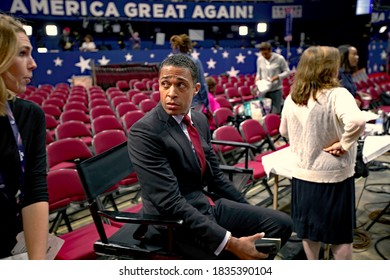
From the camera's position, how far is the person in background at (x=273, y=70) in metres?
6.35

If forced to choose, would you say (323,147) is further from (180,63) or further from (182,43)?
(182,43)

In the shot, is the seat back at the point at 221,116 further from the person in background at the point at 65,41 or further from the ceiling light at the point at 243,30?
the ceiling light at the point at 243,30

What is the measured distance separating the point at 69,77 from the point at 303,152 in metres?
13.0

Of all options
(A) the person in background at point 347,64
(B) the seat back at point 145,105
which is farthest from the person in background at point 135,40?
(A) the person in background at point 347,64

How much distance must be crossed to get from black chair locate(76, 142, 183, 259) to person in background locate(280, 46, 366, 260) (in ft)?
3.10

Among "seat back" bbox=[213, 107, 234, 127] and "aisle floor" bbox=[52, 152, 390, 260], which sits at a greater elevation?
"seat back" bbox=[213, 107, 234, 127]

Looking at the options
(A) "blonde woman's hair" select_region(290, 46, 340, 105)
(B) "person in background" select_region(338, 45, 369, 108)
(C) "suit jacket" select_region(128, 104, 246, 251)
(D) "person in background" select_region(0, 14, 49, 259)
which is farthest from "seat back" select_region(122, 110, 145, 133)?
(D) "person in background" select_region(0, 14, 49, 259)

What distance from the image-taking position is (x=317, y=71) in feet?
6.90

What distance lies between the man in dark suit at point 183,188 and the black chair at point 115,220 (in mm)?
68

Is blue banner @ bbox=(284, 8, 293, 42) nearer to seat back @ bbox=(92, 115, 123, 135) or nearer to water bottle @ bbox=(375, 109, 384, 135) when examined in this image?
water bottle @ bbox=(375, 109, 384, 135)

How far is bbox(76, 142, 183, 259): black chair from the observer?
6.05 ft
